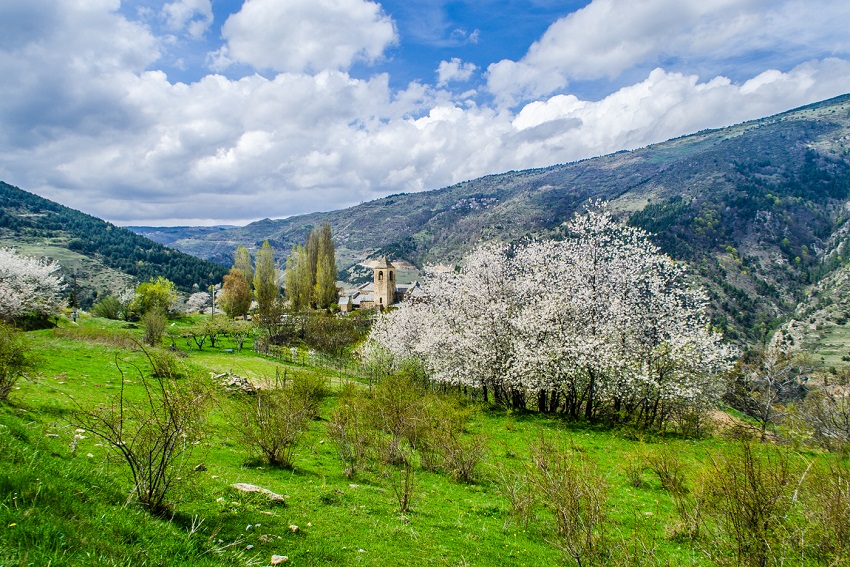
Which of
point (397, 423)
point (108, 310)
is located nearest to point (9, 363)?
point (397, 423)

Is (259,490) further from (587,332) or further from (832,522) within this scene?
(587,332)

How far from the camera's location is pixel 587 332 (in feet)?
67.3

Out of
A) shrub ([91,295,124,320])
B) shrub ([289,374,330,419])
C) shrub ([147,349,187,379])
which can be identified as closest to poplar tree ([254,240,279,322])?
shrub ([91,295,124,320])

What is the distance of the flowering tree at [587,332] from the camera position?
19906 millimetres

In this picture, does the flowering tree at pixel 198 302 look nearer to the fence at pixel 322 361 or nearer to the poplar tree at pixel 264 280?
the poplar tree at pixel 264 280

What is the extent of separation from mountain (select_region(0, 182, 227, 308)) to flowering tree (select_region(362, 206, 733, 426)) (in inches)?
3839

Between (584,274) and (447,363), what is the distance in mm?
9618

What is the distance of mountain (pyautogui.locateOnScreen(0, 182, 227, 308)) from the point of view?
10456 centimetres

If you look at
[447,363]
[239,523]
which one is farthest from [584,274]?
[239,523]

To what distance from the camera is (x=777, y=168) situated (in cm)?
18900

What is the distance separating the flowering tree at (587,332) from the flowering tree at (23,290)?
109 feet

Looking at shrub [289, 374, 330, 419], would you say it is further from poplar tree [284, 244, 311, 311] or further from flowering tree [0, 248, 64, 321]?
poplar tree [284, 244, 311, 311]

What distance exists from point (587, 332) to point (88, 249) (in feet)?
491

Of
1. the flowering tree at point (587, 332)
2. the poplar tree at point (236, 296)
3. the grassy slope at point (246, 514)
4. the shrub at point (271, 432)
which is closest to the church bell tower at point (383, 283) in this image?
the poplar tree at point (236, 296)
